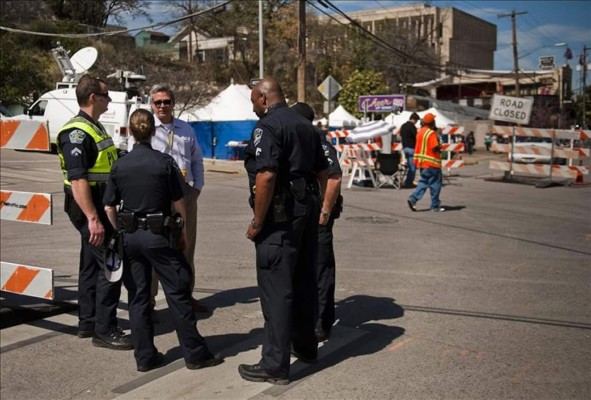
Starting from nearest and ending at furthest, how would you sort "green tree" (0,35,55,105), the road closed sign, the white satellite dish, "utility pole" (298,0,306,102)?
the white satellite dish → the road closed sign → "utility pole" (298,0,306,102) → "green tree" (0,35,55,105)

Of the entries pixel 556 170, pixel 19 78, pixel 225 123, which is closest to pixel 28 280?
pixel 556 170

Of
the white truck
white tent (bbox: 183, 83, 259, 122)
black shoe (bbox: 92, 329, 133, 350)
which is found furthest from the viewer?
white tent (bbox: 183, 83, 259, 122)

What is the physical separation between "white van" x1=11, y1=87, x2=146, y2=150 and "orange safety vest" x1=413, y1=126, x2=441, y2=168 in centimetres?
1101

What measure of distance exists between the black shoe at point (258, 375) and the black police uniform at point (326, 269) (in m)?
1.02

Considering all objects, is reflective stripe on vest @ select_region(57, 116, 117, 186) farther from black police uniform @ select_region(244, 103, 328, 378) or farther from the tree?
the tree

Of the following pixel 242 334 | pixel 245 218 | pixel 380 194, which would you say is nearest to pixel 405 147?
pixel 380 194

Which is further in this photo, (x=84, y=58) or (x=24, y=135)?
(x=84, y=58)

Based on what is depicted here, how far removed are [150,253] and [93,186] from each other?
919mm

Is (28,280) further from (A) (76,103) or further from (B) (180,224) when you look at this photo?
(A) (76,103)

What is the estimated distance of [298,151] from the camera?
4.55 metres

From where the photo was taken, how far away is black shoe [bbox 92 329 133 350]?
17.2 feet

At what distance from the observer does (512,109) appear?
21484 mm

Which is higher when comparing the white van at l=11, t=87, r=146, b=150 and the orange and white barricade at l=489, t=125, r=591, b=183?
the white van at l=11, t=87, r=146, b=150

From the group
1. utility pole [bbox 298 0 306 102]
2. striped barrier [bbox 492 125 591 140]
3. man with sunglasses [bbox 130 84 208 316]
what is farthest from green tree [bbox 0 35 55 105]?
man with sunglasses [bbox 130 84 208 316]
